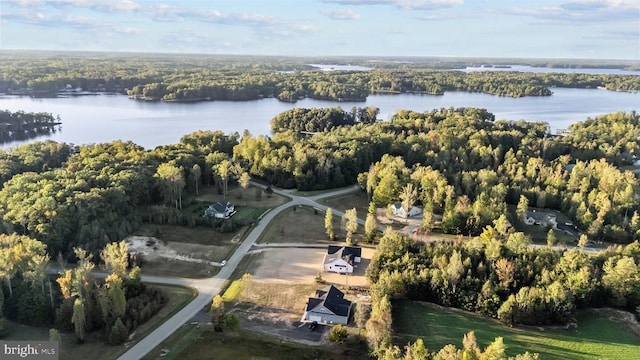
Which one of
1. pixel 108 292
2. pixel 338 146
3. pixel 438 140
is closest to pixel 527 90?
pixel 438 140

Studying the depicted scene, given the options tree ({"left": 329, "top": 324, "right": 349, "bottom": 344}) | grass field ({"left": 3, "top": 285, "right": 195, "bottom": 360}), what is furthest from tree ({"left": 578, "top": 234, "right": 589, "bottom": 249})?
grass field ({"left": 3, "top": 285, "right": 195, "bottom": 360})

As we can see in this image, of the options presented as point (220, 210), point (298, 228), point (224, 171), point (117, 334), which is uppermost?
point (224, 171)

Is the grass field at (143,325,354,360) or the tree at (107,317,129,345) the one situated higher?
the tree at (107,317,129,345)

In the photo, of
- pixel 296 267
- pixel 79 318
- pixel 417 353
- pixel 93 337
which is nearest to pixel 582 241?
pixel 417 353

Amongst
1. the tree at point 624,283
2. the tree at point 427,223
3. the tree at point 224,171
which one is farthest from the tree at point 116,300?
the tree at point 624,283

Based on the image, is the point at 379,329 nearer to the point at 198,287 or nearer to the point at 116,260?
the point at 198,287

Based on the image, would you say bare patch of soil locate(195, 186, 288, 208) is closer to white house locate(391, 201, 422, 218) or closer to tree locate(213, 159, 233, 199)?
tree locate(213, 159, 233, 199)
